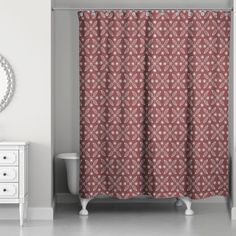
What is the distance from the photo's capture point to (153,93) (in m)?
5.94

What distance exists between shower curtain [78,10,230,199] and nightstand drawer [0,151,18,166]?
86 centimetres

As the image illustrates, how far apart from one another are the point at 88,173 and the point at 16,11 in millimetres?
1859

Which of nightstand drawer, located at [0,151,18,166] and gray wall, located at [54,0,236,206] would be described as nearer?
nightstand drawer, located at [0,151,18,166]

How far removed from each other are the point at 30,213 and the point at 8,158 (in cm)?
70

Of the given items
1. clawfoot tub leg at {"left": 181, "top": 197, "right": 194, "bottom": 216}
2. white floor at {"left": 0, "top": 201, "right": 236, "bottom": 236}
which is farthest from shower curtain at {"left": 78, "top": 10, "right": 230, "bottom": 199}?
white floor at {"left": 0, "top": 201, "right": 236, "bottom": 236}

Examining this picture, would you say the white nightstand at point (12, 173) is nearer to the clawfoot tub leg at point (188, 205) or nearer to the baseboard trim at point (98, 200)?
the baseboard trim at point (98, 200)

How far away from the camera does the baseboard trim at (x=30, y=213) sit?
568 centimetres

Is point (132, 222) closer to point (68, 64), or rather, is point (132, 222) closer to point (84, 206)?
point (84, 206)

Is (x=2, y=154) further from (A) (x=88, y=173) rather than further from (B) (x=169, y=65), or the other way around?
(B) (x=169, y=65)

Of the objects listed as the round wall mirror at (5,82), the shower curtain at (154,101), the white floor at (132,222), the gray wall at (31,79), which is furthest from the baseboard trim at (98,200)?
the round wall mirror at (5,82)

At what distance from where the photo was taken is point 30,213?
224 inches

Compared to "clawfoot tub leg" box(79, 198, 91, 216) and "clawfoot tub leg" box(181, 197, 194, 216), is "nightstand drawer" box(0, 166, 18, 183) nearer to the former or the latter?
"clawfoot tub leg" box(79, 198, 91, 216)

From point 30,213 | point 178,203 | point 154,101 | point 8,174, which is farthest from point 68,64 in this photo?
point 178,203

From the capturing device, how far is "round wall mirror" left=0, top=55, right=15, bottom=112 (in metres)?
5.66
